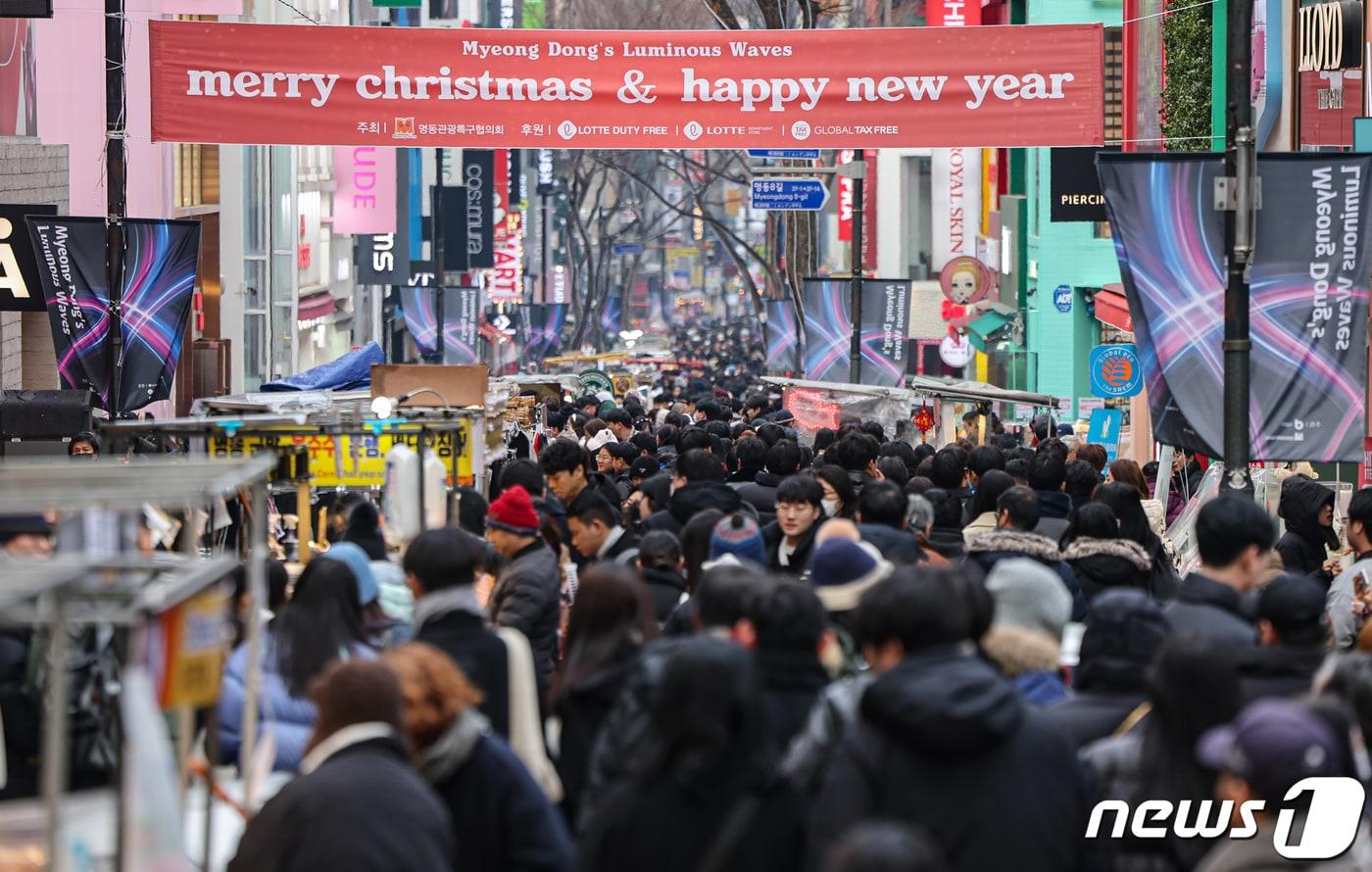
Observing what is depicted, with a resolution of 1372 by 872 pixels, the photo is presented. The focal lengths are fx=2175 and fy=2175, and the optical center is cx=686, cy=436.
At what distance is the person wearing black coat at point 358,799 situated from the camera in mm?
4590

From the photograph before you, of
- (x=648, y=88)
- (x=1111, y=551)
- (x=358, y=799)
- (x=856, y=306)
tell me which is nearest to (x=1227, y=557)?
(x=1111, y=551)

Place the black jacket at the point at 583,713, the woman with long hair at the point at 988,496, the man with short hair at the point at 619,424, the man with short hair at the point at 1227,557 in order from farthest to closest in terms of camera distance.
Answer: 1. the man with short hair at the point at 619,424
2. the woman with long hair at the point at 988,496
3. the man with short hair at the point at 1227,557
4. the black jacket at the point at 583,713

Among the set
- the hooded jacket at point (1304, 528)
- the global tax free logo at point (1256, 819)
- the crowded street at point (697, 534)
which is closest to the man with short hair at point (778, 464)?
the crowded street at point (697, 534)

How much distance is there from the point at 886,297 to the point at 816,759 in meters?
24.9

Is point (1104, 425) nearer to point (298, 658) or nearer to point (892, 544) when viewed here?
point (892, 544)

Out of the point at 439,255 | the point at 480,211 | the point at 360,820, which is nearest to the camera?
the point at 360,820

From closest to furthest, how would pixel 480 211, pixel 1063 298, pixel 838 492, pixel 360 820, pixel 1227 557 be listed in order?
pixel 360 820 → pixel 1227 557 → pixel 838 492 → pixel 1063 298 → pixel 480 211

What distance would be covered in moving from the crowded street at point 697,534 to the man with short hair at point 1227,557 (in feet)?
0.07

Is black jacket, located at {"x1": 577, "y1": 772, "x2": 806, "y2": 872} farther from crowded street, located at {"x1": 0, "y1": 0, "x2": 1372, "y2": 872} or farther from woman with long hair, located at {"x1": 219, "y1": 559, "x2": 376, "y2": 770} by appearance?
woman with long hair, located at {"x1": 219, "y1": 559, "x2": 376, "y2": 770}

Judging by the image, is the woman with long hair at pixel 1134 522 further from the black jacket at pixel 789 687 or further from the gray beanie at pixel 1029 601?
the black jacket at pixel 789 687

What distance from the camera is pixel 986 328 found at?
43.6 metres

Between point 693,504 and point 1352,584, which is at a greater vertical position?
point 693,504

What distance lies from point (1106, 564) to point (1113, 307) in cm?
2423

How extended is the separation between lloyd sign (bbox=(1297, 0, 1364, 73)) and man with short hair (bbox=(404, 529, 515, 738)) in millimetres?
12659
